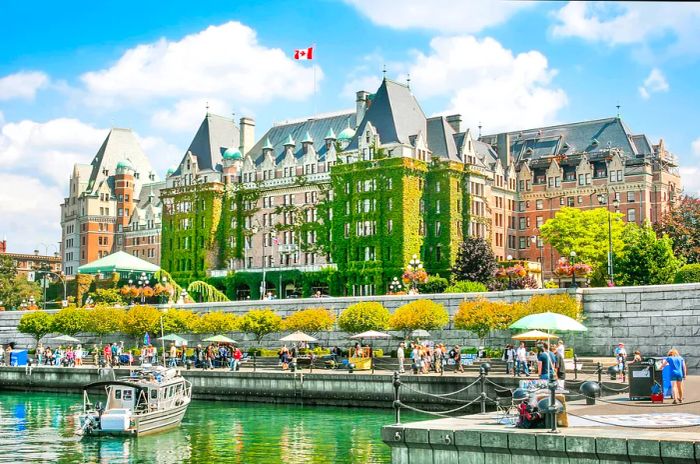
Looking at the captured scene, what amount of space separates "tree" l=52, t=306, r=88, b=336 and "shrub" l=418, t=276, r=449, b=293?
31601mm

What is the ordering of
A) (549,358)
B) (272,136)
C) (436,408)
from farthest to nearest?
(272,136), (436,408), (549,358)

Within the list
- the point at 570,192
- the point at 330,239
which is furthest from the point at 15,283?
the point at 570,192

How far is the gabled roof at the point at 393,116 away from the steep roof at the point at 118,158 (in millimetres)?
74245

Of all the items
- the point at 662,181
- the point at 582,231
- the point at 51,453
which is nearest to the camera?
the point at 51,453

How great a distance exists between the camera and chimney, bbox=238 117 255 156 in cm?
13075

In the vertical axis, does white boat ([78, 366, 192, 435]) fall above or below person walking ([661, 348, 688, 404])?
below

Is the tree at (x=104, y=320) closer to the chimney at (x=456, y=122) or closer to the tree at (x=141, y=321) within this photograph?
the tree at (x=141, y=321)

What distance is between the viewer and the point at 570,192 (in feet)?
400

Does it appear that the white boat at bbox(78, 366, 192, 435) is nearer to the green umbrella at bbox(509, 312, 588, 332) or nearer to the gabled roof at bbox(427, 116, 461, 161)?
the green umbrella at bbox(509, 312, 588, 332)

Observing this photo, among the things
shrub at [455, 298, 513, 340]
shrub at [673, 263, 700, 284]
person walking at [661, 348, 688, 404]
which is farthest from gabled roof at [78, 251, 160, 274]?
person walking at [661, 348, 688, 404]

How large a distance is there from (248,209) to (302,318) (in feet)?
174

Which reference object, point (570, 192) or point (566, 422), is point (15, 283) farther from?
point (566, 422)

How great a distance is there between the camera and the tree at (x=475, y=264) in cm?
9444

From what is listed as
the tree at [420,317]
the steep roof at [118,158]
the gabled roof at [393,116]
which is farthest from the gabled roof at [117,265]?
the steep roof at [118,158]
